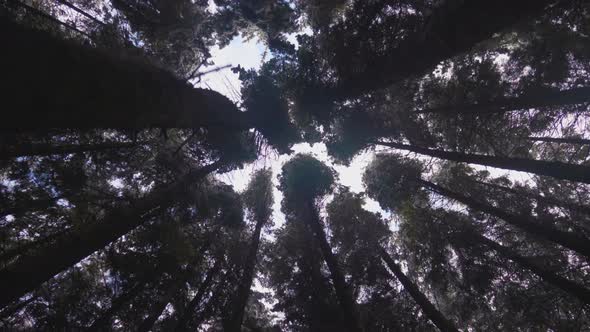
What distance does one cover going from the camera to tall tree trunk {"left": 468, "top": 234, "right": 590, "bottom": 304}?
8.59m

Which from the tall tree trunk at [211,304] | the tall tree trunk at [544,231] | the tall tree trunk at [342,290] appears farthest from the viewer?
the tall tree trunk at [211,304]

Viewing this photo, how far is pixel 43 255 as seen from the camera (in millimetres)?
4676

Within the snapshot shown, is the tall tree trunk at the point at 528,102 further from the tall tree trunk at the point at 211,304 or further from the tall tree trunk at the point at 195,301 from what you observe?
the tall tree trunk at the point at 195,301

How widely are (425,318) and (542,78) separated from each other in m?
10.2

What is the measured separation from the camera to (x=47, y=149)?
9.45 m

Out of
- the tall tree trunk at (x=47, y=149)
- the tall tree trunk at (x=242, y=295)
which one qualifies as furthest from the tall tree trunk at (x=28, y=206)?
the tall tree trunk at (x=242, y=295)

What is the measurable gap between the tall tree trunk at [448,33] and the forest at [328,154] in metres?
0.04

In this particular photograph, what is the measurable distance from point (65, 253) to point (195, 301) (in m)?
8.06

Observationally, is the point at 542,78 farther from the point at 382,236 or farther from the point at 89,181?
the point at 89,181

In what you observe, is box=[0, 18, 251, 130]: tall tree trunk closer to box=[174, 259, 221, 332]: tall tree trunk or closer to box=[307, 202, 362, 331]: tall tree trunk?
box=[307, 202, 362, 331]: tall tree trunk

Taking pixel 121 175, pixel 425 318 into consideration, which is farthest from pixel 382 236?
pixel 121 175

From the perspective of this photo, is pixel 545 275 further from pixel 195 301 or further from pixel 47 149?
pixel 47 149

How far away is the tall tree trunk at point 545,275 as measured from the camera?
859cm

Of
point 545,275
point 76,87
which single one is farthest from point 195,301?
point 545,275
